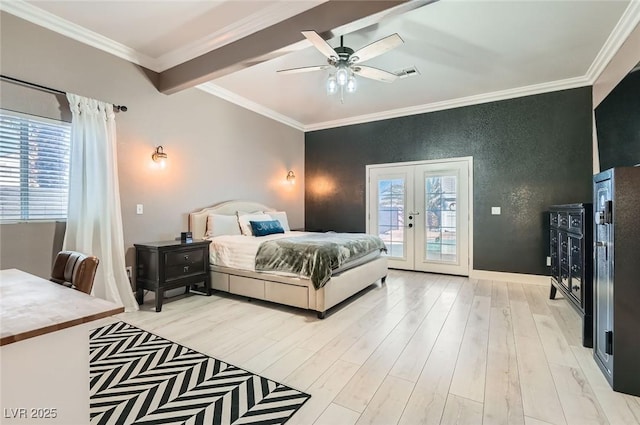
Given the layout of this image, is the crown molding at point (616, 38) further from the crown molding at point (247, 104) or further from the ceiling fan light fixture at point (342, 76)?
the crown molding at point (247, 104)

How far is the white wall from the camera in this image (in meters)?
2.77

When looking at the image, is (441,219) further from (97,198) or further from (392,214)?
(97,198)

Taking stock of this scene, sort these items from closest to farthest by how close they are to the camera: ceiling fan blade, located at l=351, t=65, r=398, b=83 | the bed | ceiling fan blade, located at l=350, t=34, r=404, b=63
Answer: ceiling fan blade, located at l=350, t=34, r=404, b=63, ceiling fan blade, located at l=351, t=65, r=398, b=83, the bed

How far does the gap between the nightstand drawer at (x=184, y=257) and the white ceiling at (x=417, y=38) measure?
2273mm

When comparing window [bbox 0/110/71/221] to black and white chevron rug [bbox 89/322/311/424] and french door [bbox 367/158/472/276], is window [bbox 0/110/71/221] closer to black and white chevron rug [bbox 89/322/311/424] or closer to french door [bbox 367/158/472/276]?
black and white chevron rug [bbox 89/322/311/424]

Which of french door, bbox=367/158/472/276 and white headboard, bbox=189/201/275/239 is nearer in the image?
white headboard, bbox=189/201/275/239

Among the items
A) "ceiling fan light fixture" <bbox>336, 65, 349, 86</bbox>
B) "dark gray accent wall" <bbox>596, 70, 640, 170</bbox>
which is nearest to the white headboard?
"ceiling fan light fixture" <bbox>336, 65, 349, 86</bbox>

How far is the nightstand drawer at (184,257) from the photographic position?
11.2 ft

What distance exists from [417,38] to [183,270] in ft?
12.0

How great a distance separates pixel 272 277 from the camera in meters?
3.41

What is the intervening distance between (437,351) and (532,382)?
627 millimetres

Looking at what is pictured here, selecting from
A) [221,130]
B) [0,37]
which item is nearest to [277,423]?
[0,37]

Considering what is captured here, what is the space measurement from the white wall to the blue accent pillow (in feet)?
2.51

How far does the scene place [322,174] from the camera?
21.1 ft
